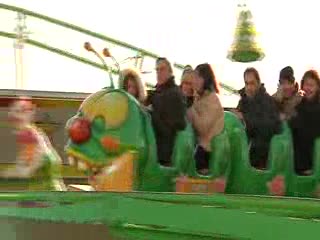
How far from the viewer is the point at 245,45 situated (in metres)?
5.54

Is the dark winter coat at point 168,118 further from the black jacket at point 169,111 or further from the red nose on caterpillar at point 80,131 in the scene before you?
the red nose on caterpillar at point 80,131

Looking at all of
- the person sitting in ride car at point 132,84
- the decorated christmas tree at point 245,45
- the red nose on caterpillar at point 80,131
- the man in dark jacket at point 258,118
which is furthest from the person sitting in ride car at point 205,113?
the decorated christmas tree at point 245,45

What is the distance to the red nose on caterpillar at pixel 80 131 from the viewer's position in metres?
4.19

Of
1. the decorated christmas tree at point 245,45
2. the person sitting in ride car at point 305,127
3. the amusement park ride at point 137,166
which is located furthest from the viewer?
the decorated christmas tree at point 245,45

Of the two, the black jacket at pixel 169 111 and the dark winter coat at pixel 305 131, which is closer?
the dark winter coat at pixel 305 131

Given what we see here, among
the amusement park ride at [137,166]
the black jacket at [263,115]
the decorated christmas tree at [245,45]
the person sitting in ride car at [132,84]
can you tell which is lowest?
the amusement park ride at [137,166]

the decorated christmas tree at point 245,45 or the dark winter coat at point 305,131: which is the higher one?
the decorated christmas tree at point 245,45

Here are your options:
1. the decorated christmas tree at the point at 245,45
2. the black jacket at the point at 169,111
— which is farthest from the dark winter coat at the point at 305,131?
the decorated christmas tree at the point at 245,45

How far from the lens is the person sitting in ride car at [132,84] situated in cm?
436

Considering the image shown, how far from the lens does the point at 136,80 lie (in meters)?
4.38

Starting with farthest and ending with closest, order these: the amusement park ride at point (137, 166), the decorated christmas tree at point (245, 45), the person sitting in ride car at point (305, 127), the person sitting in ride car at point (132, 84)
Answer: the decorated christmas tree at point (245, 45) < the person sitting in ride car at point (132, 84) < the person sitting in ride car at point (305, 127) < the amusement park ride at point (137, 166)

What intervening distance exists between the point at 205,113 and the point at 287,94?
0.48 metres

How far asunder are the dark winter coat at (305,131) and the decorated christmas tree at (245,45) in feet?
4.16

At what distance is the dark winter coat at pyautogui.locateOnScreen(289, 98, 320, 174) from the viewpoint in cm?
412
